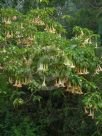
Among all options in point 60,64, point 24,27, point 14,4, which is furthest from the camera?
point 14,4

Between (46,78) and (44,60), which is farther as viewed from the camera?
(46,78)

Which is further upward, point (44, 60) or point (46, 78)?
point (44, 60)

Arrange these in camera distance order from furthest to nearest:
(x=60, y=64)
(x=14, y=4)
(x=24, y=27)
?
1. (x=14, y=4)
2. (x=24, y=27)
3. (x=60, y=64)

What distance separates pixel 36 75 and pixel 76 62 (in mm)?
677

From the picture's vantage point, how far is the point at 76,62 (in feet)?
21.8

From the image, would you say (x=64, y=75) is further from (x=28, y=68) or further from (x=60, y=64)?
(x=28, y=68)

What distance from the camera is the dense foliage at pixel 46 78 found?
6555 millimetres

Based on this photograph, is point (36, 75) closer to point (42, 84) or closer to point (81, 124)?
point (42, 84)

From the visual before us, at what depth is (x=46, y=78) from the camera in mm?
6777

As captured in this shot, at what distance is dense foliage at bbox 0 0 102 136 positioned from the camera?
655 centimetres

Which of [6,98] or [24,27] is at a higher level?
[24,27]

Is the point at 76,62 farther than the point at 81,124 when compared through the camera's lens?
No

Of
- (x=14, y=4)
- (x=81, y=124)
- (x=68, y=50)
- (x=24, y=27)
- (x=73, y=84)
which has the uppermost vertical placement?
(x=14, y=4)

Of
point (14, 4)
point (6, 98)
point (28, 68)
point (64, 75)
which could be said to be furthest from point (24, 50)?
point (14, 4)
